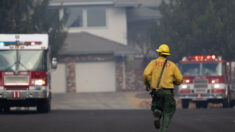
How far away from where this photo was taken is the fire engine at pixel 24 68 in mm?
20078

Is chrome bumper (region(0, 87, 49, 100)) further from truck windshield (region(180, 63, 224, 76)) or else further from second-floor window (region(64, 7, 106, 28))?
second-floor window (region(64, 7, 106, 28))

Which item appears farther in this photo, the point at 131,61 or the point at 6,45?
the point at 131,61

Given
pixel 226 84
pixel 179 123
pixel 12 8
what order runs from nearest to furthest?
pixel 179 123 → pixel 226 84 → pixel 12 8

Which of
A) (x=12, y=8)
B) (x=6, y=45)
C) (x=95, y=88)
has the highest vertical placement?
(x=12, y=8)

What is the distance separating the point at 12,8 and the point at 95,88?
1099cm

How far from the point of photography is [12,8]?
3111 centimetres

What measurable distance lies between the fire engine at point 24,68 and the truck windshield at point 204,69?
8.47 meters

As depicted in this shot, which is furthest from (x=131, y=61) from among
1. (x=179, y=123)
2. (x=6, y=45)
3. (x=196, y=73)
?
(x=179, y=123)

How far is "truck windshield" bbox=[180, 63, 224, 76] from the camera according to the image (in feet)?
87.0

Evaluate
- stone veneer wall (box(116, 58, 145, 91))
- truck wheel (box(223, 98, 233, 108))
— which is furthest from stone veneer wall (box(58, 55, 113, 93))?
truck wheel (box(223, 98, 233, 108))

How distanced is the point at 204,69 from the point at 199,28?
22.2ft

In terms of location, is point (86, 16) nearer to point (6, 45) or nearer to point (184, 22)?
point (184, 22)

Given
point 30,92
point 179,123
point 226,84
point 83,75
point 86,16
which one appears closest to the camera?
point 179,123

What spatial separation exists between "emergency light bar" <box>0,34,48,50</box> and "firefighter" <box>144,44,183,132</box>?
1001cm
